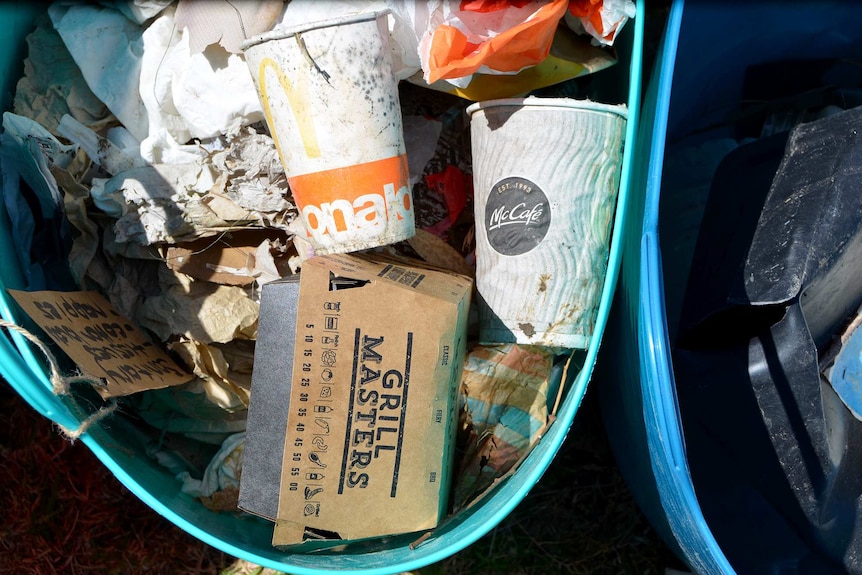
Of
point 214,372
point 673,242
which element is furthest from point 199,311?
point 673,242

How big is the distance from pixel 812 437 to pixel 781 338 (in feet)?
0.48

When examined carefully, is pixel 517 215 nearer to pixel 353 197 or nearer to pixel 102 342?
pixel 353 197

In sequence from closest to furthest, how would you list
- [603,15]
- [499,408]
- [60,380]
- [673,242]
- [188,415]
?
[60,380] < [603,15] < [499,408] < [188,415] < [673,242]

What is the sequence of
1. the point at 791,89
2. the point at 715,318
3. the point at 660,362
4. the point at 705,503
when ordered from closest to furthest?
the point at 660,362 → the point at 715,318 → the point at 705,503 → the point at 791,89

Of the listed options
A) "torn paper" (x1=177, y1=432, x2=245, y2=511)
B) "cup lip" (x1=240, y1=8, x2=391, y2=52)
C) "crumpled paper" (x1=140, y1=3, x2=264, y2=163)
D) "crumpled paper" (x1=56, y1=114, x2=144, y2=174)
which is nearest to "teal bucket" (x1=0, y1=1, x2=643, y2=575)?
"torn paper" (x1=177, y1=432, x2=245, y2=511)

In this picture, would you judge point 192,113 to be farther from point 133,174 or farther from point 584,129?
point 584,129

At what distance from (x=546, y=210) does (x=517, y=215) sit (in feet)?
0.14

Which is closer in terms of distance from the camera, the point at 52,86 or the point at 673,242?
the point at 52,86

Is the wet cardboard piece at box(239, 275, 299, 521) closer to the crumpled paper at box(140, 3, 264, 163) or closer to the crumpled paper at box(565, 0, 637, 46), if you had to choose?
the crumpled paper at box(140, 3, 264, 163)

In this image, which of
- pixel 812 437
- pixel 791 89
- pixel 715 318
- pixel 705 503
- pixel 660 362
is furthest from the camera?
pixel 791 89

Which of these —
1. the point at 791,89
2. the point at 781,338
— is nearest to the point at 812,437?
the point at 781,338

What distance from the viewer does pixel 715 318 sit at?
1.10 metres

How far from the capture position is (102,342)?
1014 mm

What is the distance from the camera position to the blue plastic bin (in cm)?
89
